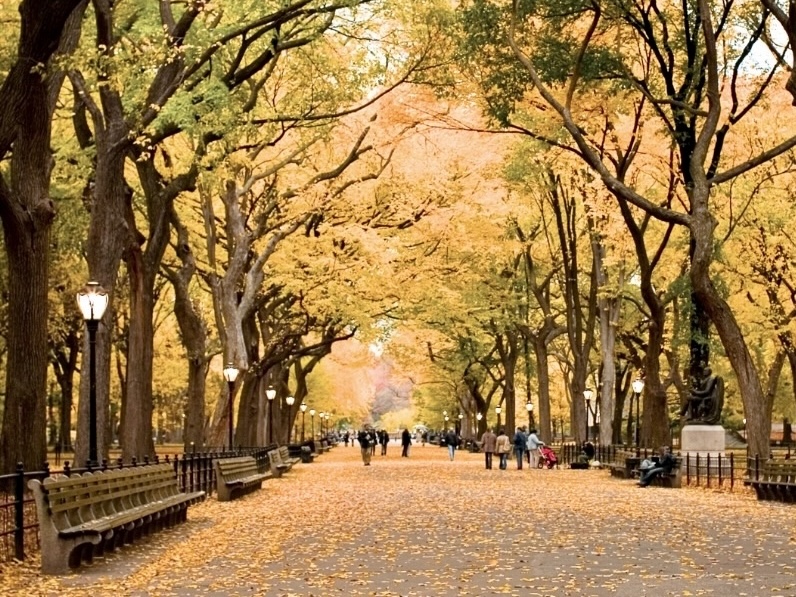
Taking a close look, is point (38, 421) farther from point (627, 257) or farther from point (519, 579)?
point (627, 257)

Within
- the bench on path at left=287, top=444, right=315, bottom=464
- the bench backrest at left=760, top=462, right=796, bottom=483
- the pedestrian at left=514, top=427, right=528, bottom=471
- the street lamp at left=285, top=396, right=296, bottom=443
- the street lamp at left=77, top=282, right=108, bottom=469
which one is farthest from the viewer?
the street lamp at left=285, top=396, right=296, bottom=443

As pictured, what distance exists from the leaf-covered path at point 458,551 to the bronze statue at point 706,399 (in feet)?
22.9

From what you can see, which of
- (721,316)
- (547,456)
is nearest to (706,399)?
(721,316)

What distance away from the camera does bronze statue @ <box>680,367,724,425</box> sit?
31.1 m

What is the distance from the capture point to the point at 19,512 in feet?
41.7

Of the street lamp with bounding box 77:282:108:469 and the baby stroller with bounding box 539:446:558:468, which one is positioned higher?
the street lamp with bounding box 77:282:108:469

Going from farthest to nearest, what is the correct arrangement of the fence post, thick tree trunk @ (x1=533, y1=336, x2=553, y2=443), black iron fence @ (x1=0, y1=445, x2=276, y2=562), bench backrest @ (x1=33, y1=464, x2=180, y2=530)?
thick tree trunk @ (x1=533, y1=336, x2=553, y2=443)
black iron fence @ (x1=0, y1=445, x2=276, y2=562)
the fence post
bench backrest @ (x1=33, y1=464, x2=180, y2=530)

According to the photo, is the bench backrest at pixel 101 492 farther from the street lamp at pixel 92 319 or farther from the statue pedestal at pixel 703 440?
the statue pedestal at pixel 703 440

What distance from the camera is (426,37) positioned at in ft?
93.6

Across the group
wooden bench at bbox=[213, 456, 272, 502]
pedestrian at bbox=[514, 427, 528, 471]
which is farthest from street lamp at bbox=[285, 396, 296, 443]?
wooden bench at bbox=[213, 456, 272, 502]

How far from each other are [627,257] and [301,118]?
17.1m

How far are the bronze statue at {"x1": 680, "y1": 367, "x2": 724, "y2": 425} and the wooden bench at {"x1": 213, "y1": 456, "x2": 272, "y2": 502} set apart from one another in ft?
36.4

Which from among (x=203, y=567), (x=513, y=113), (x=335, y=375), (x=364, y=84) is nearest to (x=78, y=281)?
(x=364, y=84)

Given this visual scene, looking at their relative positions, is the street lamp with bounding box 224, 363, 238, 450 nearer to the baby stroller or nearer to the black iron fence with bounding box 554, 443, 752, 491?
the black iron fence with bounding box 554, 443, 752, 491
